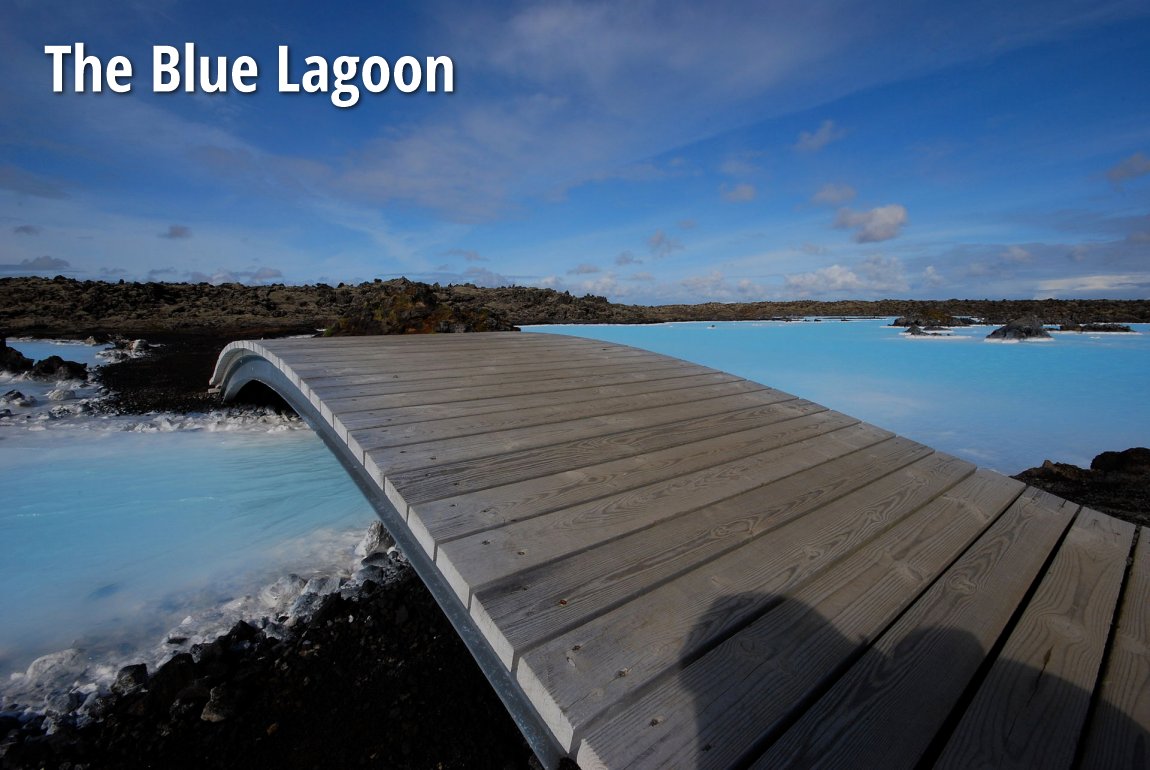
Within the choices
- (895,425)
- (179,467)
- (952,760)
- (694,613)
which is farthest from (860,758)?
(895,425)

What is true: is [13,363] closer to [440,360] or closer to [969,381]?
[440,360]

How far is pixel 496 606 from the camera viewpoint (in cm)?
130

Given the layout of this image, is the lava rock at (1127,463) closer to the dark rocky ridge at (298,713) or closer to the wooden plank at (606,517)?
the wooden plank at (606,517)

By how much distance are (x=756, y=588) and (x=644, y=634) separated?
0.39m

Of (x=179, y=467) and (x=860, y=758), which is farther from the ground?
(x=860, y=758)

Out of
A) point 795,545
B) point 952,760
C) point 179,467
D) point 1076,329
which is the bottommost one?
point 179,467

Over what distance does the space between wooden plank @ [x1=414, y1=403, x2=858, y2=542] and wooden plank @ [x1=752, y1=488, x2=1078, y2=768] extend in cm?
93

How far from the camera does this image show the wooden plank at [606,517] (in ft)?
4.84

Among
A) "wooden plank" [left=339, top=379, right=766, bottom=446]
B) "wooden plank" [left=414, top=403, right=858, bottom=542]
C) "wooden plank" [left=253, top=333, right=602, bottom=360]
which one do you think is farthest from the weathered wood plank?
"wooden plank" [left=253, top=333, right=602, bottom=360]

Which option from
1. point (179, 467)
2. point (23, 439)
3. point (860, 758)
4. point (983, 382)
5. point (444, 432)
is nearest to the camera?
point (860, 758)

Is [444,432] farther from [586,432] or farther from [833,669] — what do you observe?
[833,669]

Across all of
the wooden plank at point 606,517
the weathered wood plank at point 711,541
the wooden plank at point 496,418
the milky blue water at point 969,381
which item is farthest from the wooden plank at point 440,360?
the milky blue water at point 969,381

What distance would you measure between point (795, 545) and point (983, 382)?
1366cm

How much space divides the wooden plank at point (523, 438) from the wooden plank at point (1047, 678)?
160 cm
